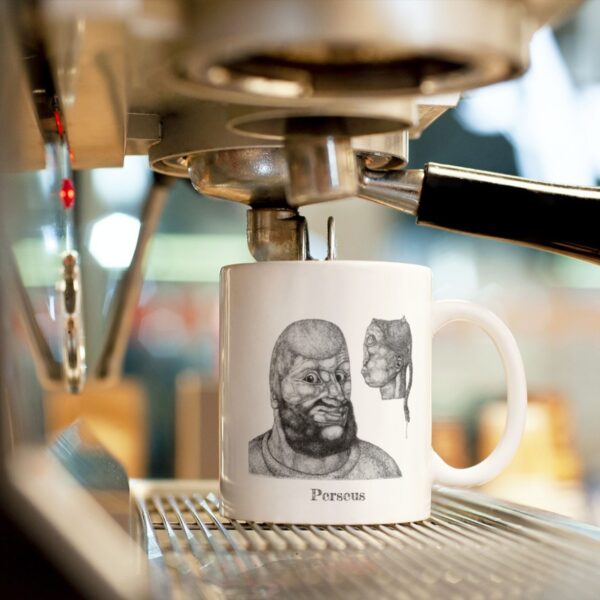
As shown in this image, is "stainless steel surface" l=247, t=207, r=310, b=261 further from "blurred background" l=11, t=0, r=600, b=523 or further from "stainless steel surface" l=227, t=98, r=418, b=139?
"blurred background" l=11, t=0, r=600, b=523

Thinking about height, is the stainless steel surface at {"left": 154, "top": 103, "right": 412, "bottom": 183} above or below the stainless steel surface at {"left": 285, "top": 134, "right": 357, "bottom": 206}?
above

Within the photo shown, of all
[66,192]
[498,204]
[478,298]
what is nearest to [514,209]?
[498,204]

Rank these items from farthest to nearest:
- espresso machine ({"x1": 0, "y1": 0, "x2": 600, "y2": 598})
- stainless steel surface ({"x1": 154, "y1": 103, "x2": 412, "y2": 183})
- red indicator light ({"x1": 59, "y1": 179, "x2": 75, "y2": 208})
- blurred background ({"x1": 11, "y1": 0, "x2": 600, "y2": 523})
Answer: blurred background ({"x1": 11, "y1": 0, "x2": 600, "y2": 523})
red indicator light ({"x1": 59, "y1": 179, "x2": 75, "y2": 208})
stainless steel surface ({"x1": 154, "y1": 103, "x2": 412, "y2": 183})
espresso machine ({"x1": 0, "y1": 0, "x2": 600, "y2": 598})

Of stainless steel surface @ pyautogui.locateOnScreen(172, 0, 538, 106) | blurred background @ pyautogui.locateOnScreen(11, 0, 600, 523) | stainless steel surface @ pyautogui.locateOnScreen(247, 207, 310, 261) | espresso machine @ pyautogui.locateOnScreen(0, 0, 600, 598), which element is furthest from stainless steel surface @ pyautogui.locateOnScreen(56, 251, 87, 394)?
blurred background @ pyautogui.locateOnScreen(11, 0, 600, 523)

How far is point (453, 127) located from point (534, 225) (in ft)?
4.35

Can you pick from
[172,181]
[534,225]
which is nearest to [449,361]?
[172,181]

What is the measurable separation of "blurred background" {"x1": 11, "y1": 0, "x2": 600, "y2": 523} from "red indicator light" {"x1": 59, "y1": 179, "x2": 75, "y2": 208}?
1.01 meters

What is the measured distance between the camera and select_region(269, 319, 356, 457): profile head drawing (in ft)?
1.30

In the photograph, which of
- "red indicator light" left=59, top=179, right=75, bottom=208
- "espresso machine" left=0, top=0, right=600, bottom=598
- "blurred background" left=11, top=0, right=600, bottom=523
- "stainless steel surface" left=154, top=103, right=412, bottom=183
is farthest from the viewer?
"blurred background" left=11, top=0, right=600, bottom=523

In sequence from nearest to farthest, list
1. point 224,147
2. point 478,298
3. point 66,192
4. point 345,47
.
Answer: point 345,47, point 224,147, point 66,192, point 478,298

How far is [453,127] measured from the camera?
1.71 metres

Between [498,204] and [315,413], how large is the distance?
0.11 m

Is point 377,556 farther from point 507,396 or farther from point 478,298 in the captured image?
point 478,298

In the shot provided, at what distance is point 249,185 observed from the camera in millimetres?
408
